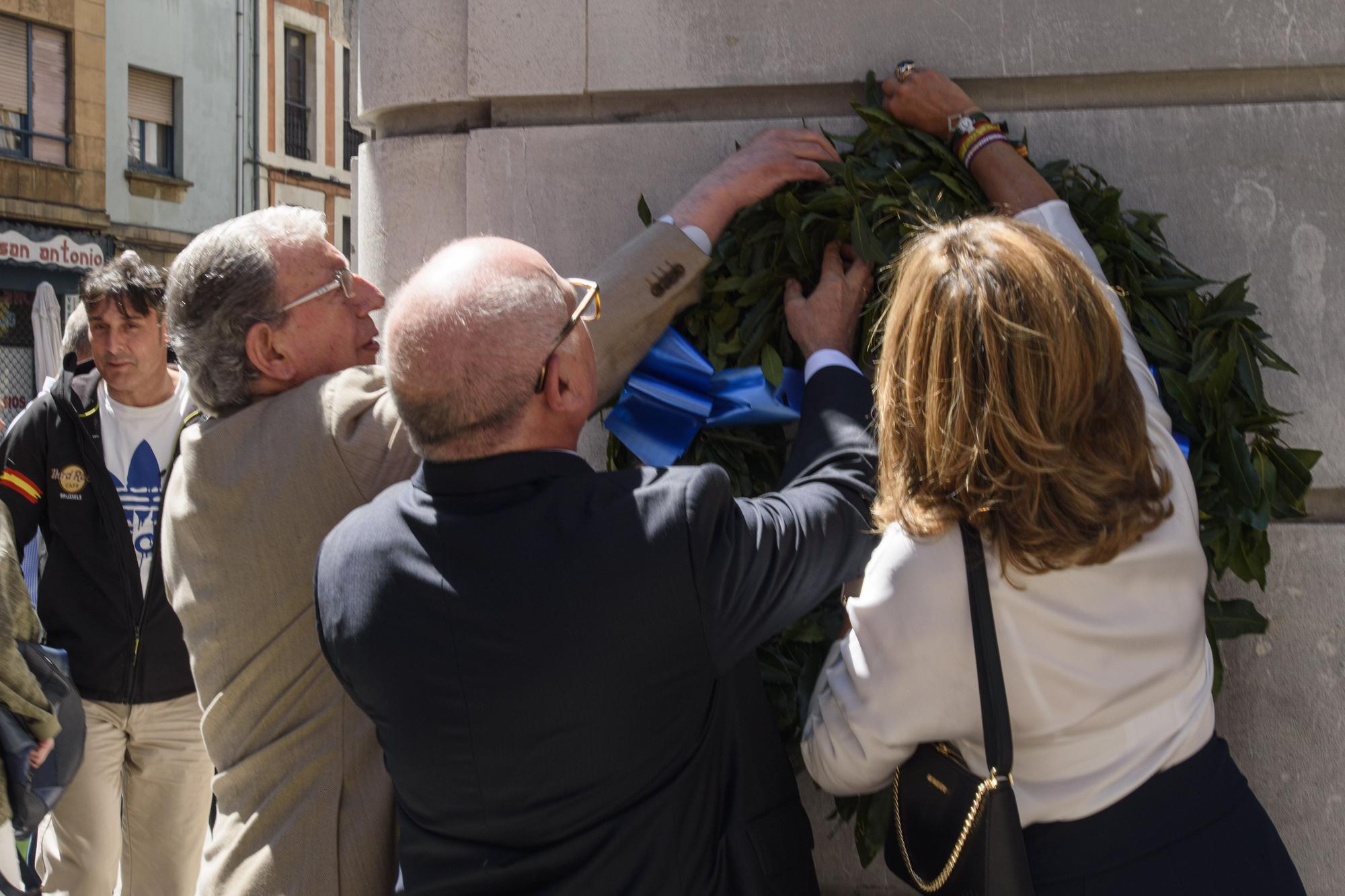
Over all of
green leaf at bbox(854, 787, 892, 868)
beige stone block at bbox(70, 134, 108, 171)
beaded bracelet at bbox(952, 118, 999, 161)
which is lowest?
green leaf at bbox(854, 787, 892, 868)

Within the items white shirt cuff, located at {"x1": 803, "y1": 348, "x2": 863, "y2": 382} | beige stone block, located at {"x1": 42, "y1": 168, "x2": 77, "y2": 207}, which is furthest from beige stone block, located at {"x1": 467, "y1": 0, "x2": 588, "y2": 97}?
beige stone block, located at {"x1": 42, "y1": 168, "x2": 77, "y2": 207}

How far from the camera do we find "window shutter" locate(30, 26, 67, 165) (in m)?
17.4

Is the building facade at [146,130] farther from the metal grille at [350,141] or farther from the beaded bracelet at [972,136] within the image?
the beaded bracelet at [972,136]

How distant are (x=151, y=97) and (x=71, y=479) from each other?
18621 mm

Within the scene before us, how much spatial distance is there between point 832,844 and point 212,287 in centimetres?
185

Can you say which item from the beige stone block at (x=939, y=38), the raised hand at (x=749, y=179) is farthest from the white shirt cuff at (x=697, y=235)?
the beige stone block at (x=939, y=38)

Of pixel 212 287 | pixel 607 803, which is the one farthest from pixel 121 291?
pixel 607 803

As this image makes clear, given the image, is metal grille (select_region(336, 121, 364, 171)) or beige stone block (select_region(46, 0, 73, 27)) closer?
beige stone block (select_region(46, 0, 73, 27))

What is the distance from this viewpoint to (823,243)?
8.03ft

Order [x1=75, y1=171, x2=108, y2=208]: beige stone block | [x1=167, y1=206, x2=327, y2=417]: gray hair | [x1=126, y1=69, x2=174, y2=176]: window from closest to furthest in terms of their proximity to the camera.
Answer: [x1=167, y1=206, x2=327, y2=417]: gray hair → [x1=75, y1=171, x2=108, y2=208]: beige stone block → [x1=126, y1=69, x2=174, y2=176]: window

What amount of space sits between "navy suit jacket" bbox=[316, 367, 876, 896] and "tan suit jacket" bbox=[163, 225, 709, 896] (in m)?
0.24

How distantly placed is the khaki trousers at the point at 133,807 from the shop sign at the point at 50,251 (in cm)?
1484

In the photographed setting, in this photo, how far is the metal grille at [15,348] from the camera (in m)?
16.8

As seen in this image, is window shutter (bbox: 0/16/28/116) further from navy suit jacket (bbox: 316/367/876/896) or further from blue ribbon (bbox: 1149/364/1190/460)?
blue ribbon (bbox: 1149/364/1190/460)
